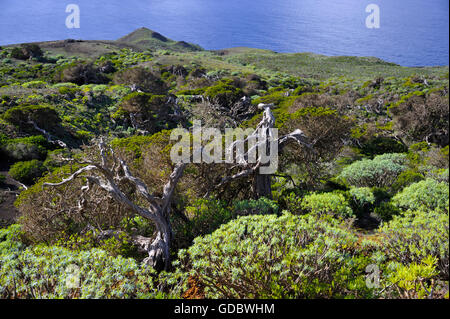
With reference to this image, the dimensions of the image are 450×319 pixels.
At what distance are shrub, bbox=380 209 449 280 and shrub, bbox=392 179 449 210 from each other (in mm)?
1499

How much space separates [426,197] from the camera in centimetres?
586

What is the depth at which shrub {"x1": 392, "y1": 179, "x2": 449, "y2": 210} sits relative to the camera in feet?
18.8

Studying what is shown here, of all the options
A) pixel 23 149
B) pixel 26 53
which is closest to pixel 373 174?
pixel 23 149

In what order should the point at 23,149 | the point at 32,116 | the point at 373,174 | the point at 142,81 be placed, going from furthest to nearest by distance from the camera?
the point at 142,81 → the point at 32,116 → the point at 23,149 → the point at 373,174

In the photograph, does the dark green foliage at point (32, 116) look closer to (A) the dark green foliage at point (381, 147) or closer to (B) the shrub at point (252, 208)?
(B) the shrub at point (252, 208)

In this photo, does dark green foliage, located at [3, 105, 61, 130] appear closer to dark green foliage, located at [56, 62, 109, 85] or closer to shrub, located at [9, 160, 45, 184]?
shrub, located at [9, 160, 45, 184]

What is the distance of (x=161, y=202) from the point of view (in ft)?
15.9

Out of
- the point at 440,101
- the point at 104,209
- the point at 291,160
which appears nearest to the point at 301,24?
the point at 440,101

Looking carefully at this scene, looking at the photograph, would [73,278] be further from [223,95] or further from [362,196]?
[223,95]

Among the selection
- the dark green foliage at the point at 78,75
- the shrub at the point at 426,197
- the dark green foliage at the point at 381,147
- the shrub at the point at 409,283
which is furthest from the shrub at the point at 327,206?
the dark green foliage at the point at 78,75

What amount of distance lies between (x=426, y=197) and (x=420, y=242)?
2572 millimetres

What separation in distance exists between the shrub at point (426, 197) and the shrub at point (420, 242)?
1.50 m

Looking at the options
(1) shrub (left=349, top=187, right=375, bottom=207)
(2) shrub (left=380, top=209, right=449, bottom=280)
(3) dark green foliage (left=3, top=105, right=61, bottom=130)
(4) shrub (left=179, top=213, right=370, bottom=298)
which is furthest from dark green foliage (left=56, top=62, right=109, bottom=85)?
(2) shrub (left=380, top=209, right=449, bottom=280)

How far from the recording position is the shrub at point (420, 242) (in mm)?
3750
